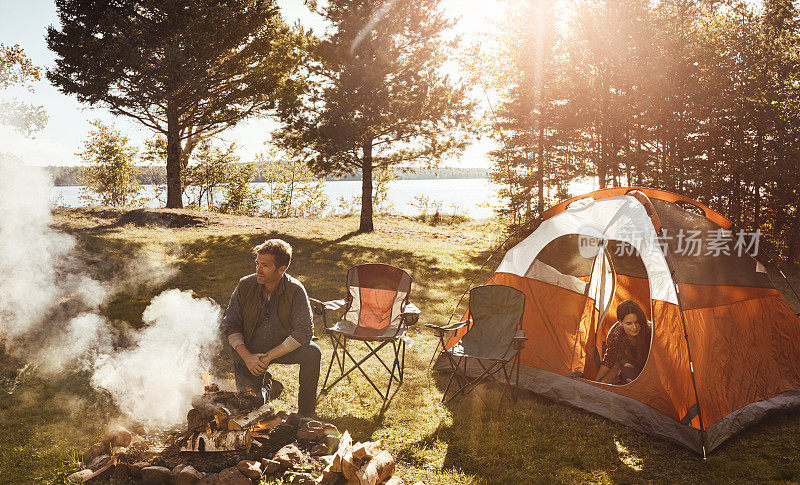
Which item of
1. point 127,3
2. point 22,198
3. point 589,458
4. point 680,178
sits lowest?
point 589,458

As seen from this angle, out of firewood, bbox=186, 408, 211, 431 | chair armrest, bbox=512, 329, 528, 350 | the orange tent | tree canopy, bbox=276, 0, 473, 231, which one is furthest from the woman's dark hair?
tree canopy, bbox=276, 0, 473, 231

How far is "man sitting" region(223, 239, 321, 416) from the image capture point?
3.69 metres

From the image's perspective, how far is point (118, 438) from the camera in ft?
10.1

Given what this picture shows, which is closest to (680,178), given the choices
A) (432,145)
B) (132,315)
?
(432,145)

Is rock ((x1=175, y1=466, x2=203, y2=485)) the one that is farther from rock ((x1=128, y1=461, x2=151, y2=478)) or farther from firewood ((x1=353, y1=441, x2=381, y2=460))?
firewood ((x1=353, y1=441, x2=381, y2=460))

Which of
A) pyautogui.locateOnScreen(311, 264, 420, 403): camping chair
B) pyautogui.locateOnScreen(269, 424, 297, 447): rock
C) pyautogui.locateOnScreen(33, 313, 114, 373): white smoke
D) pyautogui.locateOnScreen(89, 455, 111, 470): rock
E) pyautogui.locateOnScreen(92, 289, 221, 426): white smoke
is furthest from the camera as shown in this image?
pyautogui.locateOnScreen(311, 264, 420, 403): camping chair

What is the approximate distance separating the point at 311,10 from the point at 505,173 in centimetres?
685

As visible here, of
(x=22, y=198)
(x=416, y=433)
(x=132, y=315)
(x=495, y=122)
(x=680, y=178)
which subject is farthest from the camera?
(x=495, y=122)

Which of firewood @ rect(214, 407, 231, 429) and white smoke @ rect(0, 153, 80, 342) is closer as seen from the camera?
firewood @ rect(214, 407, 231, 429)

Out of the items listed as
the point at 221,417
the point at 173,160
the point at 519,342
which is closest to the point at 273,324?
the point at 221,417

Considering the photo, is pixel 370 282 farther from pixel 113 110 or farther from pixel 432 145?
pixel 113 110

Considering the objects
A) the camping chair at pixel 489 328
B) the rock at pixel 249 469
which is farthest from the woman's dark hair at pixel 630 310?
the rock at pixel 249 469

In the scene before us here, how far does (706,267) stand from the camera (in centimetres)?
424

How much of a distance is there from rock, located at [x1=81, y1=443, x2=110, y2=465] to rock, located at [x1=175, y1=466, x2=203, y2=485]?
64 centimetres
